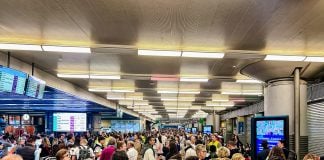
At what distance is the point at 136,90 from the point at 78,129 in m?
7.40

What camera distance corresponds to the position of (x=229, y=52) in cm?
1079

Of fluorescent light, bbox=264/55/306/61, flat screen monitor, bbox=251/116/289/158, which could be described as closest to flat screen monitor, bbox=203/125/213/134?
flat screen monitor, bbox=251/116/289/158

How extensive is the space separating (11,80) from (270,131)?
7484mm

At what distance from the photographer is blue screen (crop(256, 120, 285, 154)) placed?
11741 millimetres

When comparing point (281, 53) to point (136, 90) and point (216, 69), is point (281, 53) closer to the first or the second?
point (216, 69)

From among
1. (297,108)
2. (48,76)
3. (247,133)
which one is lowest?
(247,133)

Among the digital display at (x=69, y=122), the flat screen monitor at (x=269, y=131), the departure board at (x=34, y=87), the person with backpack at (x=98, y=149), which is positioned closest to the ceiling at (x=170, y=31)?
the departure board at (x=34, y=87)

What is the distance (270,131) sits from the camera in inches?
483

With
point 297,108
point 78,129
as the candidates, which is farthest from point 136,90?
point 297,108

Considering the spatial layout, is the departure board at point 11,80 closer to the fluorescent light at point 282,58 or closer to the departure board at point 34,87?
the departure board at point 34,87

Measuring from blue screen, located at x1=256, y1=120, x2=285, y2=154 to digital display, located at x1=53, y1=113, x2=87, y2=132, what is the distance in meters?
16.3

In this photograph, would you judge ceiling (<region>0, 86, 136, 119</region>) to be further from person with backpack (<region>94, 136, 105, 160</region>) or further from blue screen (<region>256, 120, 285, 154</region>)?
blue screen (<region>256, 120, 285, 154</region>)

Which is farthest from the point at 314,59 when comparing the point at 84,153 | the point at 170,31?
the point at 84,153

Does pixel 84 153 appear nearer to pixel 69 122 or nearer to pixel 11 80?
pixel 11 80
